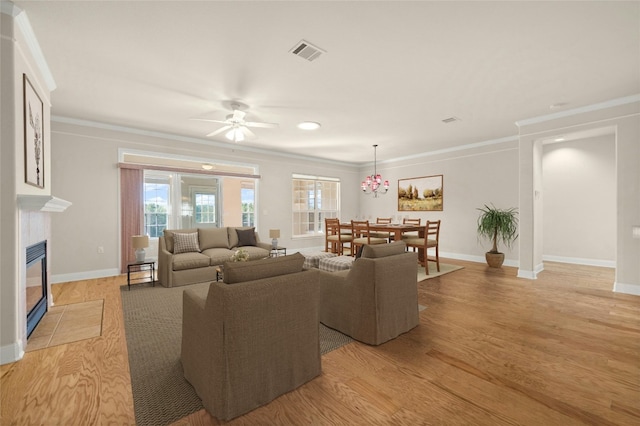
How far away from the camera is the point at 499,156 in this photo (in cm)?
611

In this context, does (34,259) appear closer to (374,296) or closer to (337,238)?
(374,296)

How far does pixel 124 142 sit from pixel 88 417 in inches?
192

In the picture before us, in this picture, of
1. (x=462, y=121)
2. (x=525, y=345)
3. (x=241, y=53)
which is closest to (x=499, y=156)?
(x=462, y=121)

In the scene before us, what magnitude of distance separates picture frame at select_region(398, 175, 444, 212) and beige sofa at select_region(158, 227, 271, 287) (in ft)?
14.2

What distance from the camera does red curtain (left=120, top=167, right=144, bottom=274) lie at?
5129mm

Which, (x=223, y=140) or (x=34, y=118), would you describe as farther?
(x=223, y=140)

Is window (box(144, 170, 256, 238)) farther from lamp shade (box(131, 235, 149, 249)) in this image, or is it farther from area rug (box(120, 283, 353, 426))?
area rug (box(120, 283, 353, 426))

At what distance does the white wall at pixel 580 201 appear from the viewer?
541 centimetres

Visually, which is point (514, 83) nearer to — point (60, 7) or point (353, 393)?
point (353, 393)

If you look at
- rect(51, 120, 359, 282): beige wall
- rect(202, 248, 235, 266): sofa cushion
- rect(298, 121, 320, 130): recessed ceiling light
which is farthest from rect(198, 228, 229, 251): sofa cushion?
rect(298, 121, 320, 130): recessed ceiling light

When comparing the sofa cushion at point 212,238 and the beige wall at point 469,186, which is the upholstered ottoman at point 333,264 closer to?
the sofa cushion at point 212,238

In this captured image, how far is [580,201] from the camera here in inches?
227

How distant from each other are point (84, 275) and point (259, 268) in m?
4.77

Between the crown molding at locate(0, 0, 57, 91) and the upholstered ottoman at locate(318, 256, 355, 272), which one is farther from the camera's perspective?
the upholstered ottoman at locate(318, 256, 355, 272)
